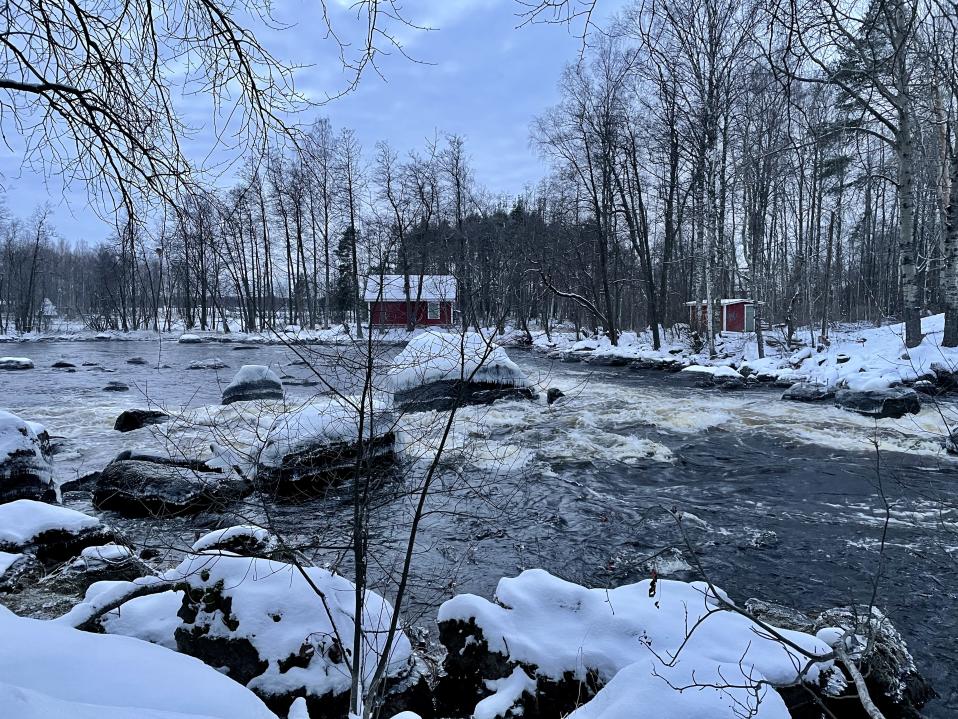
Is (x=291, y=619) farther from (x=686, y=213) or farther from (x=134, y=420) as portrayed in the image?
(x=686, y=213)

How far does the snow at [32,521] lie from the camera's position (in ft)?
16.1

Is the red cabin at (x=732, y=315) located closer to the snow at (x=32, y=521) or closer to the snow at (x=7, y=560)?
the snow at (x=32, y=521)

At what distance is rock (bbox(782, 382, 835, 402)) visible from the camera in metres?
12.0

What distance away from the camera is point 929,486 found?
6.82 metres

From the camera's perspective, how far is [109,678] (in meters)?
2.16

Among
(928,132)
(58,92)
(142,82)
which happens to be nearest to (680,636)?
(142,82)

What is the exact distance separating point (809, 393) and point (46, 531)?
13.5 m

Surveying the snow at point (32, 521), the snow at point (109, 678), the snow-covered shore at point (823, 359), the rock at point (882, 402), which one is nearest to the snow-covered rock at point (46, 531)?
the snow at point (32, 521)

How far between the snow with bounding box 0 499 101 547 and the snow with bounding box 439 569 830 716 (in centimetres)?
384

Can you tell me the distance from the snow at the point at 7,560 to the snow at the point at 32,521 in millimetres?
237

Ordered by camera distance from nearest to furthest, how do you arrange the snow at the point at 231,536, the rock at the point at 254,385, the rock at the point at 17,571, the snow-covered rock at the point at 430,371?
the snow-covered rock at the point at 430,371 < the snow at the point at 231,536 < the rock at the point at 17,571 < the rock at the point at 254,385

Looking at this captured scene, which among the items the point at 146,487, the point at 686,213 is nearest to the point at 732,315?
the point at 686,213

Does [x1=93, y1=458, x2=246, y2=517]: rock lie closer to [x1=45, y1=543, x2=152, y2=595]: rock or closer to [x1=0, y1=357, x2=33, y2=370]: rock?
[x1=45, y1=543, x2=152, y2=595]: rock

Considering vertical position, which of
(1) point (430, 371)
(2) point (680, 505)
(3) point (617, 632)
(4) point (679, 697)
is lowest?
(2) point (680, 505)
